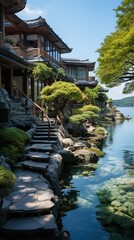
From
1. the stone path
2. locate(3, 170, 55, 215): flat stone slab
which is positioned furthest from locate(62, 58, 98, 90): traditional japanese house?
locate(3, 170, 55, 215): flat stone slab

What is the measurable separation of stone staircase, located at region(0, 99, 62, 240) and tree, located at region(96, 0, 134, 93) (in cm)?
670

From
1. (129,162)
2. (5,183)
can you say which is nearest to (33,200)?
(5,183)

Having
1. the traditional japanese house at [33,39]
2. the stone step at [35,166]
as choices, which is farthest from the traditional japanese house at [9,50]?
the stone step at [35,166]

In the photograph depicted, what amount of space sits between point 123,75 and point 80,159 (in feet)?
20.2

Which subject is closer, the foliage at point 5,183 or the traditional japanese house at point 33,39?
the foliage at point 5,183

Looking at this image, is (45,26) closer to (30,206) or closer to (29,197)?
(29,197)

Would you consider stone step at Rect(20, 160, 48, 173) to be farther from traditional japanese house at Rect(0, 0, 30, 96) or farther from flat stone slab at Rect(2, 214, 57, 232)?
traditional japanese house at Rect(0, 0, 30, 96)

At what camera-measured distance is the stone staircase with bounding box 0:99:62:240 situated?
561 cm

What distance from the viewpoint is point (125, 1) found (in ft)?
44.4

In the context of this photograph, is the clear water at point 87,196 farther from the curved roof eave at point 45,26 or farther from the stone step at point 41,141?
the curved roof eave at point 45,26

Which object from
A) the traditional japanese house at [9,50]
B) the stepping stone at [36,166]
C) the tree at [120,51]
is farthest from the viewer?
the traditional japanese house at [9,50]

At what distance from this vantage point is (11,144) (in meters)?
10.5

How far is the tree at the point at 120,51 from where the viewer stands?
13.3 meters

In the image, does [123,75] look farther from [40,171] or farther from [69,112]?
[69,112]
